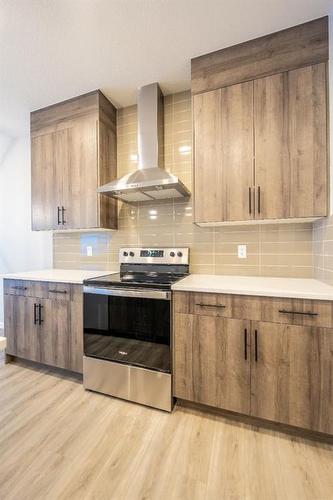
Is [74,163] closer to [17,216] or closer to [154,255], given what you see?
[154,255]

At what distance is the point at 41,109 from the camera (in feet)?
8.16

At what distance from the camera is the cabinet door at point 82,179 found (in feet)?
7.40

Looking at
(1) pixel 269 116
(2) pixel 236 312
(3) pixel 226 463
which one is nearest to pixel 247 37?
(1) pixel 269 116

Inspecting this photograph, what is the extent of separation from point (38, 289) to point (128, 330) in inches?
40.2

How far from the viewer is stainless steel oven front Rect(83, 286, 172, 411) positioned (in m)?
1.66

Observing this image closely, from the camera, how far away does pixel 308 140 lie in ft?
5.16

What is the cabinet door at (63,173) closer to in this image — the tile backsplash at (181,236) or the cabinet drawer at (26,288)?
the tile backsplash at (181,236)

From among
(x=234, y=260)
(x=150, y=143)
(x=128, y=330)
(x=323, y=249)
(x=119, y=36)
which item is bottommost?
(x=128, y=330)

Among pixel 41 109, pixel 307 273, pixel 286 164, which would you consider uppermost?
pixel 41 109

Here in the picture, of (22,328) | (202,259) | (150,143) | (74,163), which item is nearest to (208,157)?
(150,143)

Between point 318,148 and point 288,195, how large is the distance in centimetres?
34

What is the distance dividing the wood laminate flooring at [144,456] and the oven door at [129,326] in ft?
1.18

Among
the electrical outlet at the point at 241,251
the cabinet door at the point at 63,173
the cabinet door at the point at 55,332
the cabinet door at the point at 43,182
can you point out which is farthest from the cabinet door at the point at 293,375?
the cabinet door at the point at 43,182

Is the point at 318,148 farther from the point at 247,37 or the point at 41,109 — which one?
the point at 41,109
